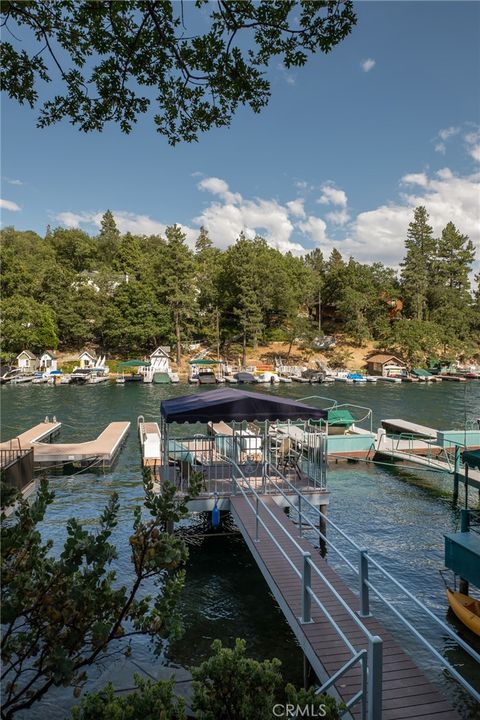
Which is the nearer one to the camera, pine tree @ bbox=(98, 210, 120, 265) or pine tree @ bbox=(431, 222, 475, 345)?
pine tree @ bbox=(431, 222, 475, 345)

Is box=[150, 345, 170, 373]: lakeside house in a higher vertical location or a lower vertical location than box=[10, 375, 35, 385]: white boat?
higher

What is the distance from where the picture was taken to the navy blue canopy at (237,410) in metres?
12.0

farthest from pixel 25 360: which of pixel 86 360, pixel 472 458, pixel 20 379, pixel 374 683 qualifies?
pixel 374 683

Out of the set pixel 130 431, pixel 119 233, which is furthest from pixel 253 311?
pixel 119 233

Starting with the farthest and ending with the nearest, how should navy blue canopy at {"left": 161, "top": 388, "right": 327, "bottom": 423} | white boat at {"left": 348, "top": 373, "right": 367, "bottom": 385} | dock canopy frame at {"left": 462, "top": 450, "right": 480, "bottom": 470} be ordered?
white boat at {"left": 348, "top": 373, "right": 367, "bottom": 385}, navy blue canopy at {"left": 161, "top": 388, "right": 327, "bottom": 423}, dock canopy frame at {"left": 462, "top": 450, "right": 480, "bottom": 470}

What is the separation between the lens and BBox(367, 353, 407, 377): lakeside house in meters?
66.6

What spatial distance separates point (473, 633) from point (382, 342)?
219 ft

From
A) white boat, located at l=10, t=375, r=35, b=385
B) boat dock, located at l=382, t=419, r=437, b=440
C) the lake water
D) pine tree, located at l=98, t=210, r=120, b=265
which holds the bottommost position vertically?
the lake water

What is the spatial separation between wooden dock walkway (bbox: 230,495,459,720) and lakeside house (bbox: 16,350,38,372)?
58643 millimetres

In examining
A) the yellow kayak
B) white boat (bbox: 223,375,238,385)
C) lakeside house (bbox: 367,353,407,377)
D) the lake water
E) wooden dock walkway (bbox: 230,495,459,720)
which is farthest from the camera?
lakeside house (bbox: 367,353,407,377)

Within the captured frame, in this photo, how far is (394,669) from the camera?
6.18m

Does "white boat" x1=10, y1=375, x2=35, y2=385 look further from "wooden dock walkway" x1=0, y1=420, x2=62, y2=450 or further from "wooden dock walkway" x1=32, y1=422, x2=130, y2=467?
"wooden dock walkway" x1=32, y1=422, x2=130, y2=467

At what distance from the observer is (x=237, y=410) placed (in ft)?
40.5

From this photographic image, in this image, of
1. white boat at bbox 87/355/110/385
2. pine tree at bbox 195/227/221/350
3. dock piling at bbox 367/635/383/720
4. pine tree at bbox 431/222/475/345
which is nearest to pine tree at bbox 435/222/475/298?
pine tree at bbox 431/222/475/345
